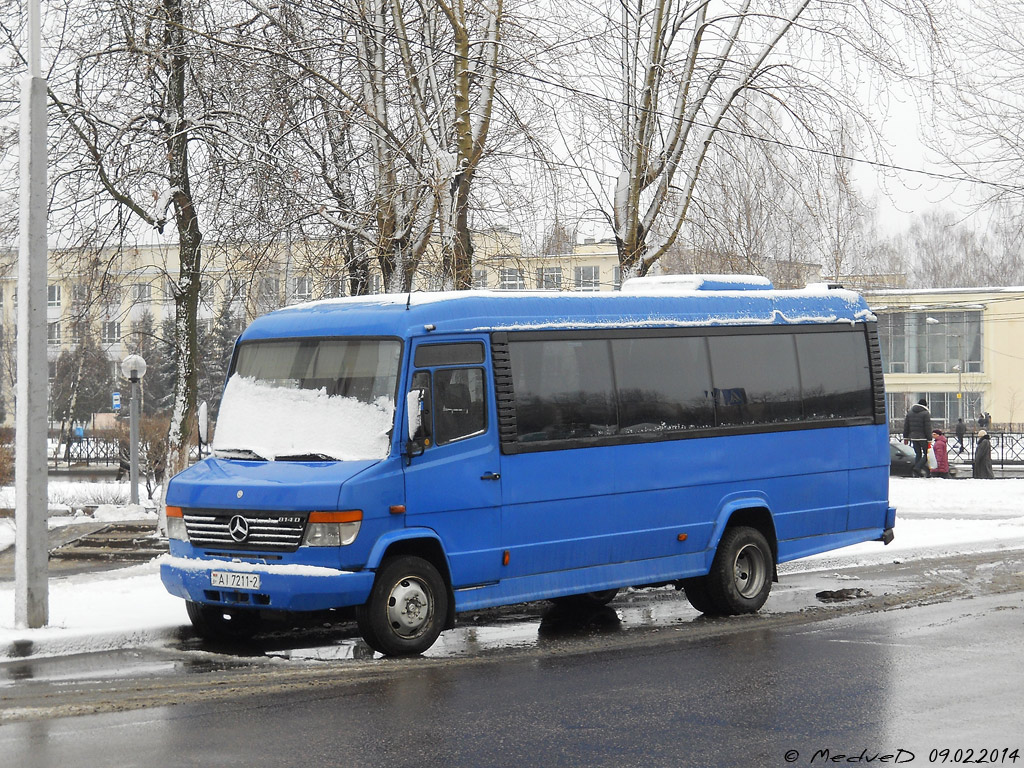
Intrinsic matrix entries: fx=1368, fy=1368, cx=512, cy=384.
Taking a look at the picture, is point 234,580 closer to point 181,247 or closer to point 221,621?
point 221,621

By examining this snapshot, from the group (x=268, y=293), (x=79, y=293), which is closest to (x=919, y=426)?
(x=268, y=293)

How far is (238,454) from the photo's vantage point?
1073 centimetres

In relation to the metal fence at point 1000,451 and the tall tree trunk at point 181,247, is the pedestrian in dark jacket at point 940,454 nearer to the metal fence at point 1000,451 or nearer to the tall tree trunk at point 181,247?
the metal fence at point 1000,451

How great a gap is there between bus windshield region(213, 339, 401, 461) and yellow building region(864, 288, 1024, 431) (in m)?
66.9

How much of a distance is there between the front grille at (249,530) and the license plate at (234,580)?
0.20 metres

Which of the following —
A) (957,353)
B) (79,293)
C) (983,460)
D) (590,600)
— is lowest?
(590,600)

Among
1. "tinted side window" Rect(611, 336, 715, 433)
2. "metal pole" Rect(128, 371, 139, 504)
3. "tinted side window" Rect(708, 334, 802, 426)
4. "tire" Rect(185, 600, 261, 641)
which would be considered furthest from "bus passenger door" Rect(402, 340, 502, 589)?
"metal pole" Rect(128, 371, 139, 504)

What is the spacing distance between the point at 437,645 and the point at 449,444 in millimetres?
1636

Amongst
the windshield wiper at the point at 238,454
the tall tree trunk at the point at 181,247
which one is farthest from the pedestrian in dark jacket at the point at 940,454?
the windshield wiper at the point at 238,454

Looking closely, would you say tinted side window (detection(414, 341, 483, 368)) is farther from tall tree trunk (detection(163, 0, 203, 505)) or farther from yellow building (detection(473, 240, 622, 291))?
tall tree trunk (detection(163, 0, 203, 505))

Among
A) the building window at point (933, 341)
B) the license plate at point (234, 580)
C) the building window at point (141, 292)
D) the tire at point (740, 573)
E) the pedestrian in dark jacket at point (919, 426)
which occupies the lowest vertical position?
the tire at point (740, 573)

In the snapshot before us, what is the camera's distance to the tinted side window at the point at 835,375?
13484 millimetres

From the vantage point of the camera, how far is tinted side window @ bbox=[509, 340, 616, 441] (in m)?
11.1

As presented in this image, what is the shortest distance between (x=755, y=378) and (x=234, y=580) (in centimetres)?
546
